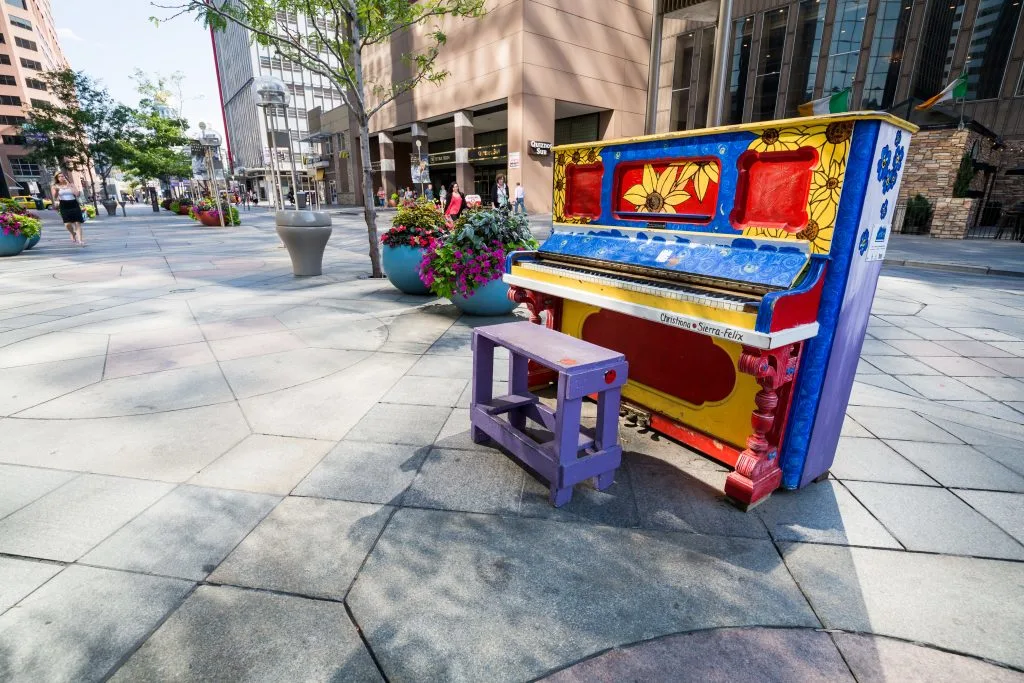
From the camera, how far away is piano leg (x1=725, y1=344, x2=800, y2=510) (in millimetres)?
2414

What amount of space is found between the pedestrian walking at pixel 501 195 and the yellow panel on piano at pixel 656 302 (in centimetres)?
304

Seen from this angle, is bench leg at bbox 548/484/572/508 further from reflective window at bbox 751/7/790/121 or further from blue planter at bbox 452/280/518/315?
reflective window at bbox 751/7/790/121

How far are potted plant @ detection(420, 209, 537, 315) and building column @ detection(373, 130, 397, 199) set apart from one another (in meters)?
35.4

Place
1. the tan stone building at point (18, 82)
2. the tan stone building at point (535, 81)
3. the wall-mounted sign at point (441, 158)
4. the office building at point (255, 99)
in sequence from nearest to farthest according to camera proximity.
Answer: the tan stone building at point (535, 81)
the wall-mounted sign at point (441, 158)
the tan stone building at point (18, 82)
the office building at point (255, 99)

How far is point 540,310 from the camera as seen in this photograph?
4.02 m

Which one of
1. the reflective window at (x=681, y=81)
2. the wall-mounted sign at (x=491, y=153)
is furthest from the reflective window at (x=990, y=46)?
the wall-mounted sign at (x=491, y=153)

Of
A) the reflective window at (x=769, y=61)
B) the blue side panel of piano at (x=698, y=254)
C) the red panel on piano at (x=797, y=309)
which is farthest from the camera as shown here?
the reflective window at (x=769, y=61)

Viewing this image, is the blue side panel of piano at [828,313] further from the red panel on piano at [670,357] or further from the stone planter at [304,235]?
the stone planter at [304,235]

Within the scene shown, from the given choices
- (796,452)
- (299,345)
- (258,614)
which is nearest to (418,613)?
(258,614)

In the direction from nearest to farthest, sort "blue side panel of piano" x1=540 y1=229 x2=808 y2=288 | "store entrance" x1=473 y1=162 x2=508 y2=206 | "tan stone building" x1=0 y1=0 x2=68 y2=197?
"blue side panel of piano" x1=540 y1=229 x2=808 y2=288, "store entrance" x1=473 y1=162 x2=508 y2=206, "tan stone building" x1=0 y1=0 x2=68 y2=197

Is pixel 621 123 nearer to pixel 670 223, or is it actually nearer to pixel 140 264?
pixel 140 264

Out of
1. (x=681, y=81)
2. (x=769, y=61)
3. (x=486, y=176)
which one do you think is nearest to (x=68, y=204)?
(x=486, y=176)

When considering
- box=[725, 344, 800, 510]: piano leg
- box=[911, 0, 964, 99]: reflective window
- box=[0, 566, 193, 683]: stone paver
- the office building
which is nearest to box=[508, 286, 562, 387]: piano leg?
box=[725, 344, 800, 510]: piano leg

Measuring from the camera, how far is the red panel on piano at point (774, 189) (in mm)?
2531
